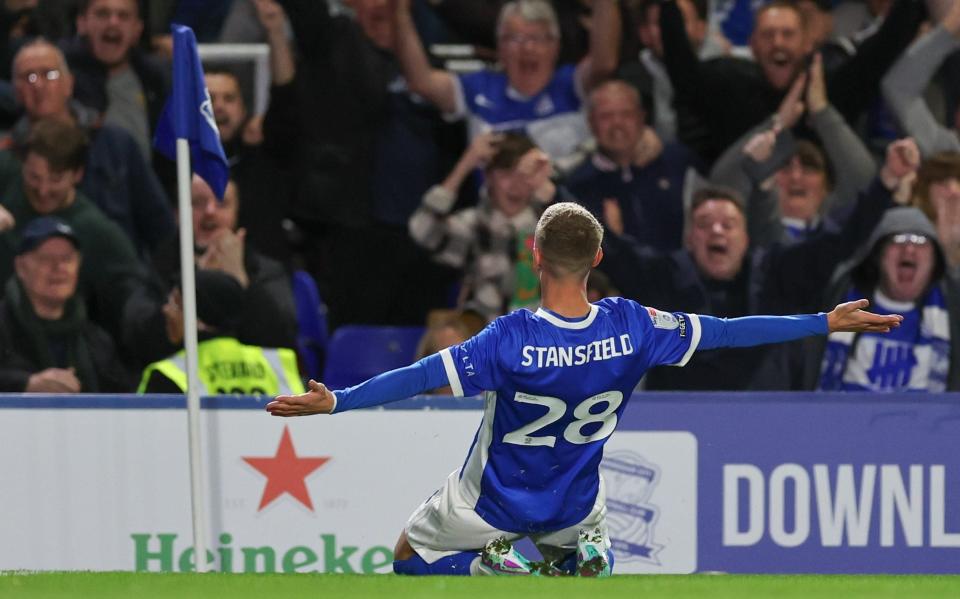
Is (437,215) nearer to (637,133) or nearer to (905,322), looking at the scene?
(637,133)

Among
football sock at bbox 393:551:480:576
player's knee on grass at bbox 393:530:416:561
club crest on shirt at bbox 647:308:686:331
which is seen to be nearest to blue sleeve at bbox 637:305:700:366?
club crest on shirt at bbox 647:308:686:331

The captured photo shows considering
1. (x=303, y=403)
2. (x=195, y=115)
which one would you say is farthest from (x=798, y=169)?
(x=303, y=403)

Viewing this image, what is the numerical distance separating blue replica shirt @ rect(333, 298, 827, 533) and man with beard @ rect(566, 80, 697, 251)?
369 centimetres

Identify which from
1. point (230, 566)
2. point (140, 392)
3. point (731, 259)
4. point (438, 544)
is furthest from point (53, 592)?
point (731, 259)

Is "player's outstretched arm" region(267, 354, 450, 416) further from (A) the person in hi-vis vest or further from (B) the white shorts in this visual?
(A) the person in hi-vis vest

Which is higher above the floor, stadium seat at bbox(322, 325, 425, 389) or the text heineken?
stadium seat at bbox(322, 325, 425, 389)

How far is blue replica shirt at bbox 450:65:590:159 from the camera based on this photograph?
8781mm

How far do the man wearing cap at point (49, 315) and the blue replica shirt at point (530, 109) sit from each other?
2.45 metres

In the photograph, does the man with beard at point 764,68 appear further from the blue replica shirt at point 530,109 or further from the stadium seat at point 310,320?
the stadium seat at point 310,320

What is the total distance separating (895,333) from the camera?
27.2ft

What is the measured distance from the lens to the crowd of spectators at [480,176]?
8242 mm

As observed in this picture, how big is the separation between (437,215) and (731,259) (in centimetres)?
172

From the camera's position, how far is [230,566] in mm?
7297

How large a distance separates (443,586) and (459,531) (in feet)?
1.74
